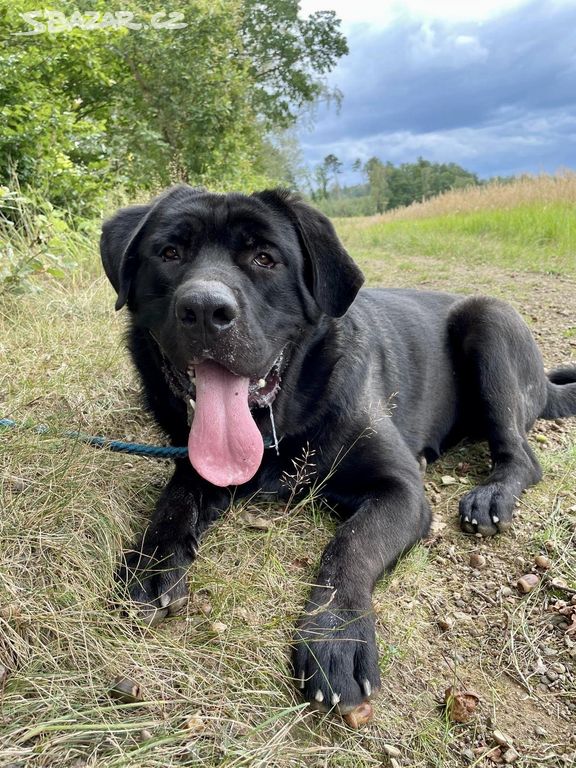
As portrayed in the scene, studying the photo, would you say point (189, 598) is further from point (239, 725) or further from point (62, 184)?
point (62, 184)

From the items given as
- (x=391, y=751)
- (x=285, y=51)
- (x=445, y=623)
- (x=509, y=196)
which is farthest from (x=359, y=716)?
(x=285, y=51)

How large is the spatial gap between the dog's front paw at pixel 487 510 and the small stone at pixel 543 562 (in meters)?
0.25

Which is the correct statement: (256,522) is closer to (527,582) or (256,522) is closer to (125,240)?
(527,582)

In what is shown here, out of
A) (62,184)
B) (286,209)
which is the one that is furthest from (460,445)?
(62,184)

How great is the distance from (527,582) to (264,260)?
5.32 ft

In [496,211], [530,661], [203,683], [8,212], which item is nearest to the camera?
[203,683]

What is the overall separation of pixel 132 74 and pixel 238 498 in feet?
35.2

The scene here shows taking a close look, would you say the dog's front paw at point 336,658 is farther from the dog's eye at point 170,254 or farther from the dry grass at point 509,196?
the dry grass at point 509,196

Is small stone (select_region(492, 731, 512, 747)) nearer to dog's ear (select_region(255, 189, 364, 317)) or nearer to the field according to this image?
the field

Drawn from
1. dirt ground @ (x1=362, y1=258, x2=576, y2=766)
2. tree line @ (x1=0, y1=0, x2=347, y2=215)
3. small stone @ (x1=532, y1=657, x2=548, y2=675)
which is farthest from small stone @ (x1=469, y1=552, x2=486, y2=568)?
tree line @ (x1=0, y1=0, x2=347, y2=215)

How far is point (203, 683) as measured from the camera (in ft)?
5.58

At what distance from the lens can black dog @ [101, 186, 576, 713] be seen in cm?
204

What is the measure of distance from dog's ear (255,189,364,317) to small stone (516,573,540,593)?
4.13ft

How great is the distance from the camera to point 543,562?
2.38 meters
